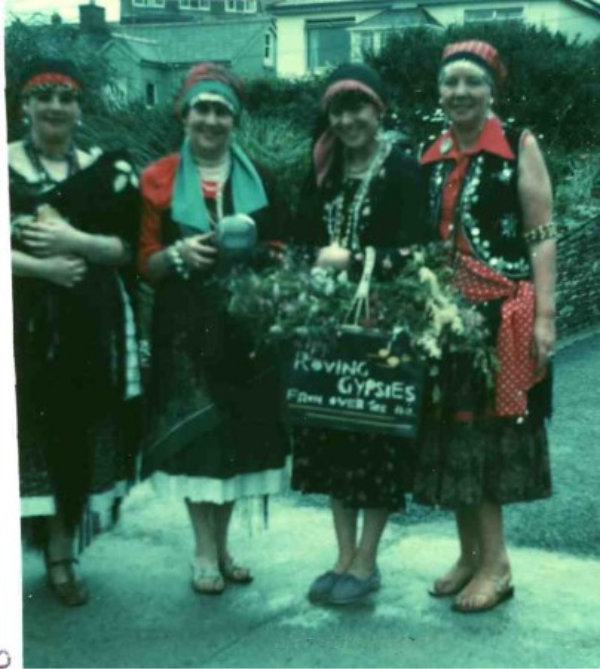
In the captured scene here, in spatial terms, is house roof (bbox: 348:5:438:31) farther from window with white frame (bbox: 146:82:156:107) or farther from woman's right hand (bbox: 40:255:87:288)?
Result: woman's right hand (bbox: 40:255:87:288)

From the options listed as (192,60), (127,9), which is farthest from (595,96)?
(127,9)

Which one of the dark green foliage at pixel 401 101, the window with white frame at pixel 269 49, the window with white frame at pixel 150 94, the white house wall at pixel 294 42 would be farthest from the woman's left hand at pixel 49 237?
the window with white frame at pixel 150 94

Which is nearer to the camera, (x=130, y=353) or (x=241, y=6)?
(x=130, y=353)

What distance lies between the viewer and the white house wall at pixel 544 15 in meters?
6.20

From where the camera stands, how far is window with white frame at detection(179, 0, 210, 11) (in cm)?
498

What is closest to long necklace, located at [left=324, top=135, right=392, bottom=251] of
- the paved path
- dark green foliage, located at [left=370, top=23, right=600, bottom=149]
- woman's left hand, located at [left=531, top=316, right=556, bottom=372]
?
woman's left hand, located at [left=531, top=316, right=556, bottom=372]

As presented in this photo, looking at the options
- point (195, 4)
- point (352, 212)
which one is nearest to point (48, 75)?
point (352, 212)

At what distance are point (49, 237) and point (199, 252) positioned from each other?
0.46 m

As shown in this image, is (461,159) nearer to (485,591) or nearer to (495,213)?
(495,213)

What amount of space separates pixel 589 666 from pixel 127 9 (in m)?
2.81

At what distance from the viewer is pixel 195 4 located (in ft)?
16.6

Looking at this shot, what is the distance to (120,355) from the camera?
3697 millimetres

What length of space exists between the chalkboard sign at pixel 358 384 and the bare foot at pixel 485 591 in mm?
679

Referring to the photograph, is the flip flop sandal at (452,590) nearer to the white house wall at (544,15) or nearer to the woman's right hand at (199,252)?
the woman's right hand at (199,252)
